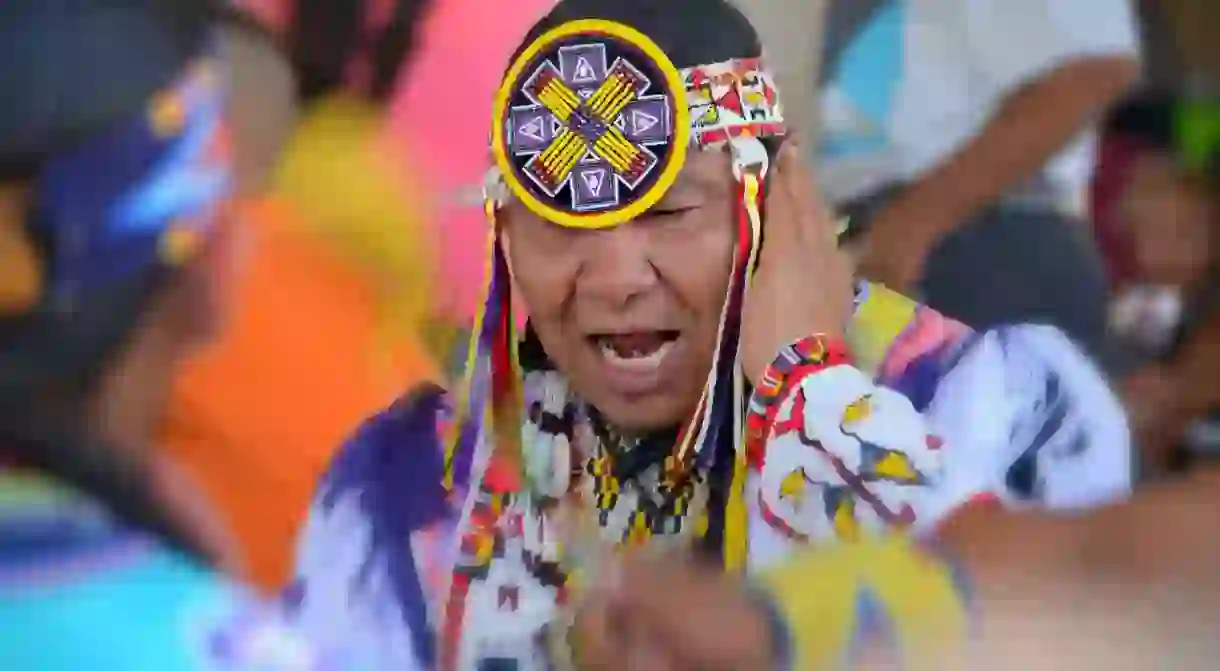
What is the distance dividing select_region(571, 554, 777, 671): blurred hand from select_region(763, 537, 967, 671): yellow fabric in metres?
0.01

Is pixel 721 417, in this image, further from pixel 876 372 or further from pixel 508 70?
pixel 508 70

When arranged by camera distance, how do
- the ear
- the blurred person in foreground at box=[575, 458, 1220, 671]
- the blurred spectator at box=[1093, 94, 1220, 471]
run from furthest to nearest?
the ear < the blurred spectator at box=[1093, 94, 1220, 471] < the blurred person in foreground at box=[575, 458, 1220, 671]

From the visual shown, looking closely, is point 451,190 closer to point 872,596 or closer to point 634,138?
point 634,138

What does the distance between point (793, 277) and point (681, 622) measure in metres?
0.53

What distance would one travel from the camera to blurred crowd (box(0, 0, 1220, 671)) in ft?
3.66

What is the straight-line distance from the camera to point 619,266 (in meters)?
0.82

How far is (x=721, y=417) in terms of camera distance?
2.77 ft

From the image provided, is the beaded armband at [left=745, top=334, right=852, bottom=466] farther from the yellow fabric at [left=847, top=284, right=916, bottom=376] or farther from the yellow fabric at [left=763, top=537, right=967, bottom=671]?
the yellow fabric at [left=763, top=537, right=967, bottom=671]

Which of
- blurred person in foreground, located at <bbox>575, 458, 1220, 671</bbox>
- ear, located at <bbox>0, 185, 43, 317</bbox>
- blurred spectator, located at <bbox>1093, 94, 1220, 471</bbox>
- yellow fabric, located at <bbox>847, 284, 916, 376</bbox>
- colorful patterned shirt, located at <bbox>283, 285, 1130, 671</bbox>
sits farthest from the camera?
ear, located at <bbox>0, 185, 43, 317</bbox>

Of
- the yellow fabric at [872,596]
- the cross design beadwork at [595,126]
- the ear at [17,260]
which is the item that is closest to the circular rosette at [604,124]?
the cross design beadwork at [595,126]

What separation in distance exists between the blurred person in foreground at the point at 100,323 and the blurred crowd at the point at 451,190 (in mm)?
18

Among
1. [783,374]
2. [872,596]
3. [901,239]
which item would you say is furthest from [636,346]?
[872,596]

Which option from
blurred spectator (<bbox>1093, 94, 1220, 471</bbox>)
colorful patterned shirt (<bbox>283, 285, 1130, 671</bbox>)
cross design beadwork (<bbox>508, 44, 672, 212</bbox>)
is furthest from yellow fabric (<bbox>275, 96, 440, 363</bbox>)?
blurred spectator (<bbox>1093, 94, 1220, 471</bbox>)

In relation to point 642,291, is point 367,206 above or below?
above
